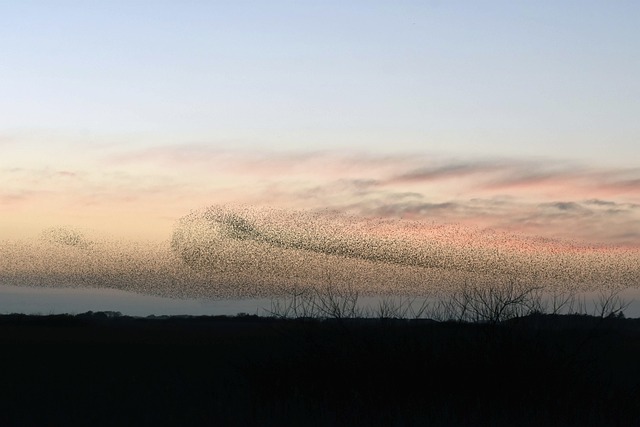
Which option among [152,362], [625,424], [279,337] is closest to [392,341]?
[279,337]

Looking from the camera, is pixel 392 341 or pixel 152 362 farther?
pixel 152 362

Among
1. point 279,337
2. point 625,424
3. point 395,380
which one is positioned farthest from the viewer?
point 279,337

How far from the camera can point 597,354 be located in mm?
21672

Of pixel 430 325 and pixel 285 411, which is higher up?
pixel 430 325

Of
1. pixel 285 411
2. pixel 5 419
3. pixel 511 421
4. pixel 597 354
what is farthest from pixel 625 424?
pixel 5 419

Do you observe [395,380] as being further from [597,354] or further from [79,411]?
[79,411]

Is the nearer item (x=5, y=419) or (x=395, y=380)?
(x=5, y=419)

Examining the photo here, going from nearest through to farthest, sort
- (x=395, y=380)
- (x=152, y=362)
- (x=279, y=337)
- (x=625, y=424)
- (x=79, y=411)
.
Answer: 1. (x=625, y=424)
2. (x=79, y=411)
3. (x=395, y=380)
4. (x=279, y=337)
5. (x=152, y=362)

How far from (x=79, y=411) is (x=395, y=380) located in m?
6.30

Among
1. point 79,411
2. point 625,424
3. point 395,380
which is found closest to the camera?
point 625,424

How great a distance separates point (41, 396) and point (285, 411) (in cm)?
656

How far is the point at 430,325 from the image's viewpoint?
2155 centimetres

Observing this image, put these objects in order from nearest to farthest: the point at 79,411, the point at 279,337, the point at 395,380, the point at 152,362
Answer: the point at 79,411 < the point at 395,380 < the point at 279,337 < the point at 152,362

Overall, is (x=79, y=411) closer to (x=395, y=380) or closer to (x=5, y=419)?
(x=5, y=419)
